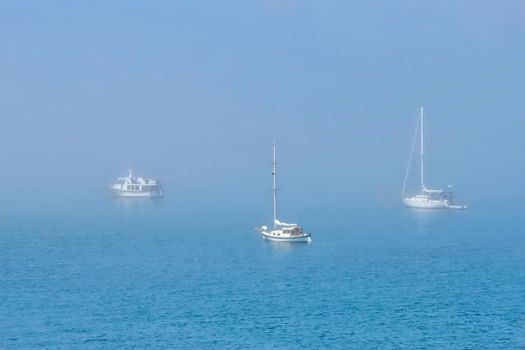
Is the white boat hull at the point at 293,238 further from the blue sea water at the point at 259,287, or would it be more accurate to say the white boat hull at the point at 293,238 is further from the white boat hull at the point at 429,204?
the white boat hull at the point at 429,204

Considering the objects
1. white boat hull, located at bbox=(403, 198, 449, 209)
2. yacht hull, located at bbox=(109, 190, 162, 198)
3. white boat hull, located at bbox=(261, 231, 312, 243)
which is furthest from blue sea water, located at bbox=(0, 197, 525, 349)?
yacht hull, located at bbox=(109, 190, 162, 198)

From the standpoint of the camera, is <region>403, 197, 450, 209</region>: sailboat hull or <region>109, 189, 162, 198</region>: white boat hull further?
<region>109, 189, 162, 198</region>: white boat hull

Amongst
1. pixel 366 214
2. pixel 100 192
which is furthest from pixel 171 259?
pixel 100 192

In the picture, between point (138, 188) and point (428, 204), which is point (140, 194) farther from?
point (428, 204)

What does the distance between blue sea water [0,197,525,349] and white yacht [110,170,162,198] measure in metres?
35.7

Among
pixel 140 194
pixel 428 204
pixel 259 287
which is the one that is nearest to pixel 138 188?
pixel 140 194

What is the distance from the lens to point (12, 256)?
54.9 m

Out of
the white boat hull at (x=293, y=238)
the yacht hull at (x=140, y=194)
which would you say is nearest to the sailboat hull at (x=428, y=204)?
the white boat hull at (x=293, y=238)

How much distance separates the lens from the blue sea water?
3616cm

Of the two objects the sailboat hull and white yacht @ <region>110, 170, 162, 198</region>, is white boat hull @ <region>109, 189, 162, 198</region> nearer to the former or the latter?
white yacht @ <region>110, 170, 162, 198</region>

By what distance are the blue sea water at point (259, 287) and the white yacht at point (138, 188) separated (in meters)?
35.7

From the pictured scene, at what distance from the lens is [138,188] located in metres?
110

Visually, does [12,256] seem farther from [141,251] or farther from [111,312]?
[111,312]

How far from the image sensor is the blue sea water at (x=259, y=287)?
1423 inches
